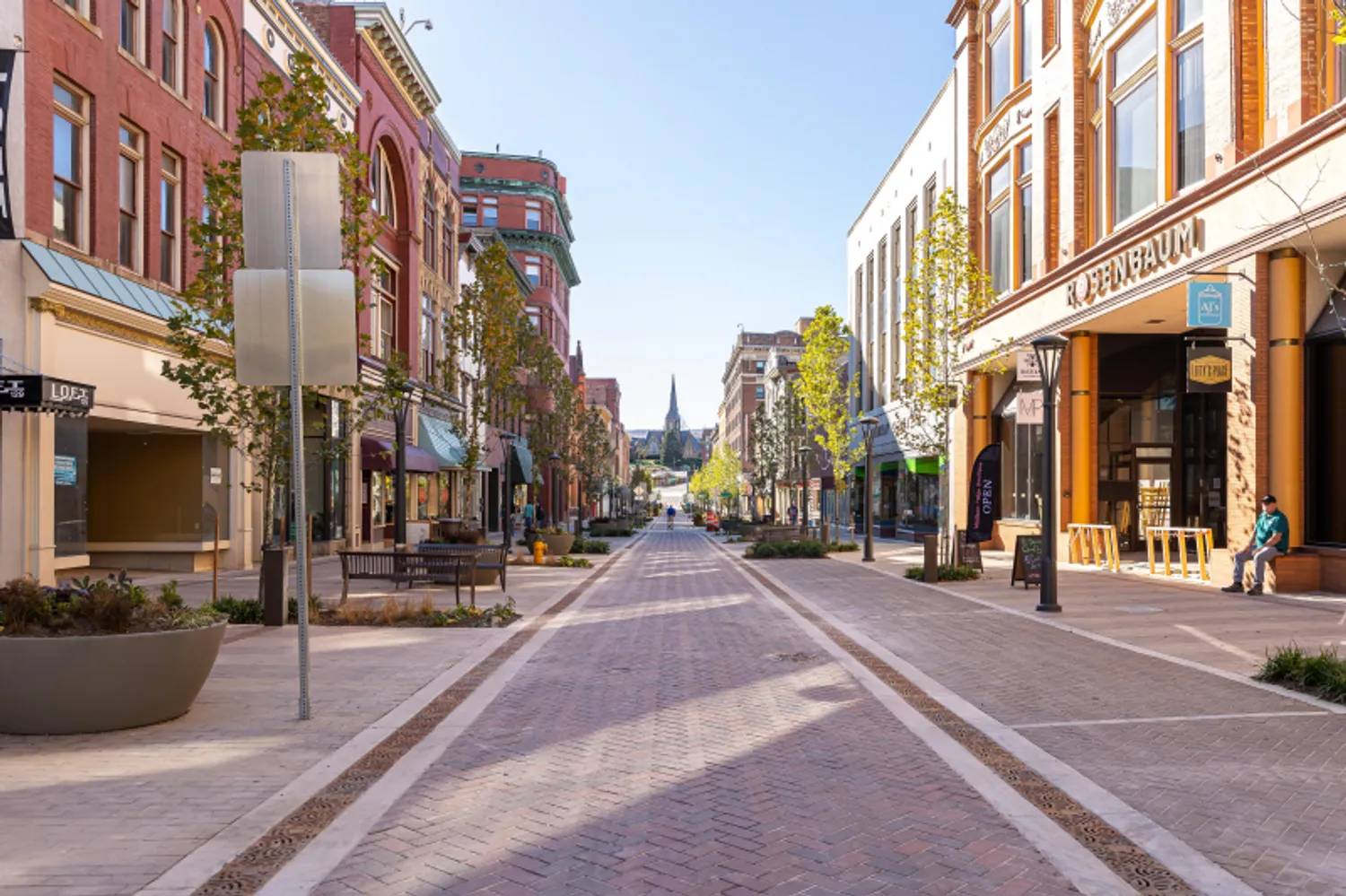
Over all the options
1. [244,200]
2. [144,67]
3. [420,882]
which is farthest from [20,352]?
[420,882]

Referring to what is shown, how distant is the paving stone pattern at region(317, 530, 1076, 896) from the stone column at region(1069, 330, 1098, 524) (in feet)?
59.9

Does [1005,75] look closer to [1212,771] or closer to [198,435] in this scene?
[198,435]

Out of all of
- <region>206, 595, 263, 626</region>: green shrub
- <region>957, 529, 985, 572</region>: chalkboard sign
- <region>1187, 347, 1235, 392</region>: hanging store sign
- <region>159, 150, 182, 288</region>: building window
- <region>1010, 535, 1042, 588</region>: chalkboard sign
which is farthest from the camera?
<region>957, 529, 985, 572</region>: chalkboard sign

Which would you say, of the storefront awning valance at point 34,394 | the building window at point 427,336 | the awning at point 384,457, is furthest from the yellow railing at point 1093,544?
the building window at point 427,336

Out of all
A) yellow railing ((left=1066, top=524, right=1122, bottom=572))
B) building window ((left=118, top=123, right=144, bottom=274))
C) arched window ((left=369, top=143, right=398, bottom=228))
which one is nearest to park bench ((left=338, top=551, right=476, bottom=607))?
building window ((left=118, top=123, right=144, bottom=274))

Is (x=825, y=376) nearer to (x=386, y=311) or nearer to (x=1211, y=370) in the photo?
(x=386, y=311)

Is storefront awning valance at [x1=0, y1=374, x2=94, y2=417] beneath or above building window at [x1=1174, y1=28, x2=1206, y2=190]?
beneath

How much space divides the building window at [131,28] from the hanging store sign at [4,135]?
6830 millimetres

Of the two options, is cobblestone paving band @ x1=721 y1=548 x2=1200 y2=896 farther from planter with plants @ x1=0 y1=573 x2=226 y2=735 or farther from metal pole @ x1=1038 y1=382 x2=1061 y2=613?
metal pole @ x1=1038 y1=382 x2=1061 y2=613

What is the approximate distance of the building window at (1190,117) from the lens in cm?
2031

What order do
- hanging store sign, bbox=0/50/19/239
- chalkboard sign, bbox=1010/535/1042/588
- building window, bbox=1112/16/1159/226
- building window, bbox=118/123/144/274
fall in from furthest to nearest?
building window, bbox=1112/16/1159/226 → building window, bbox=118/123/144/274 → chalkboard sign, bbox=1010/535/1042/588 → hanging store sign, bbox=0/50/19/239

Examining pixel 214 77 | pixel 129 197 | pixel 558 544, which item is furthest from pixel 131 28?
pixel 558 544

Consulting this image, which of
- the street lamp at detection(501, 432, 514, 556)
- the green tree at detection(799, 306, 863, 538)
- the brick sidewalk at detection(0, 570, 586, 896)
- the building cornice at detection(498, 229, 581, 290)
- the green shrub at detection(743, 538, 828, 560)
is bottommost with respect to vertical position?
the green shrub at detection(743, 538, 828, 560)

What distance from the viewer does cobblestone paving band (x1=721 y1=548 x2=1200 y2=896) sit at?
4750mm
